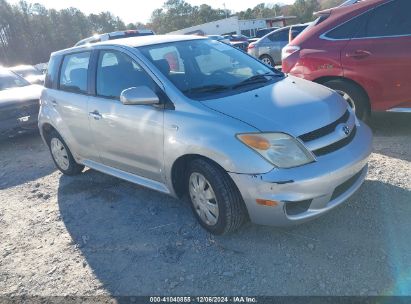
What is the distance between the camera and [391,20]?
4820 millimetres

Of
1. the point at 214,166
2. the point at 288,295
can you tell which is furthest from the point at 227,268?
the point at 214,166

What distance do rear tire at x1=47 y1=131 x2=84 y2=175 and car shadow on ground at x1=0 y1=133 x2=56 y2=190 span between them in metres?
0.54

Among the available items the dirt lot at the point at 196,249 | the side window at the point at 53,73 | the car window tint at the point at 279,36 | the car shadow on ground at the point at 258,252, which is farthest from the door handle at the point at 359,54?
the car window tint at the point at 279,36

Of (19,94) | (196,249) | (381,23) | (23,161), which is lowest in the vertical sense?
(23,161)

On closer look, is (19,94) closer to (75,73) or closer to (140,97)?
(75,73)

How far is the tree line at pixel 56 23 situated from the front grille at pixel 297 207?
6185 centimetres

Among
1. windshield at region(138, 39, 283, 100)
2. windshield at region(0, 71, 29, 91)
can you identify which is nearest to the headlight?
windshield at region(138, 39, 283, 100)

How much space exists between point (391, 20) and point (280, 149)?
9.92 feet

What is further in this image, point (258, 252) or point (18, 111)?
point (18, 111)

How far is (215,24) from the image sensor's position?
54.3m

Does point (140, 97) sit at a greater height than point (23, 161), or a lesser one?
greater

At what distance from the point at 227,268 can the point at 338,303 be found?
33.8 inches

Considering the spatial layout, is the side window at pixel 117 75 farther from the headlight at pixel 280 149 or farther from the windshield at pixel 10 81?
the windshield at pixel 10 81

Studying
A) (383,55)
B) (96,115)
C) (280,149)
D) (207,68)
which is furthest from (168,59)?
(383,55)
